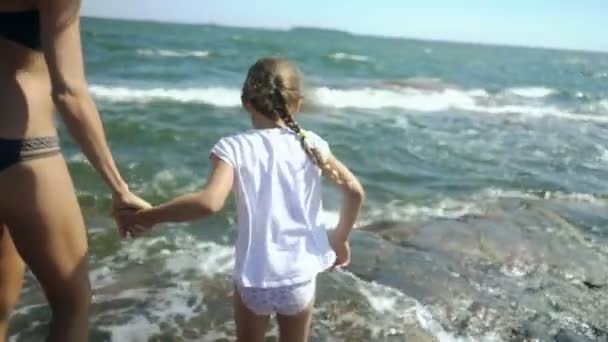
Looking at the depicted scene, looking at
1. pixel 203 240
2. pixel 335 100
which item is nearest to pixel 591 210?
pixel 203 240

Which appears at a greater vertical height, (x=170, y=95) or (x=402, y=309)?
(x=402, y=309)

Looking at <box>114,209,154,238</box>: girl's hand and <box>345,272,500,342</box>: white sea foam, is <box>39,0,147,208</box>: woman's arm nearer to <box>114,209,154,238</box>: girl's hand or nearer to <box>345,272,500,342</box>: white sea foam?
<box>114,209,154,238</box>: girl's hand

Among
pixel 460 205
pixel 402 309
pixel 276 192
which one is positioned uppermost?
pixel 276 192

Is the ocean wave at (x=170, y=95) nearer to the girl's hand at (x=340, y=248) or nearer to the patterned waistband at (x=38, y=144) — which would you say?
the girl's hand at (x=340, y=248)

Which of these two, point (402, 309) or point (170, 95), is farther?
point (170, 95)

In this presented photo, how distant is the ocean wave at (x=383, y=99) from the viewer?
17859 millimetres

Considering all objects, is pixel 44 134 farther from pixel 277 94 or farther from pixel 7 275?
pixel 277 94

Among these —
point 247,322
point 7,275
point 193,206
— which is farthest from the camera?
point 247,322

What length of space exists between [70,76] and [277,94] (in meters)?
0.82

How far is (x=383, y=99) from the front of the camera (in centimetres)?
2266

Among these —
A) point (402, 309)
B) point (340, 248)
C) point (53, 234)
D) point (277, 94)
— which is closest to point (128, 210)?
point (53, 234)

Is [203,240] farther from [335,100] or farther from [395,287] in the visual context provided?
[335,100]

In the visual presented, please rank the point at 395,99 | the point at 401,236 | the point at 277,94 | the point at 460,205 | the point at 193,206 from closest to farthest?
the point at 193,206 < the point at 277,94 < the point at 401,236 < the point at 460,205 < the point at 395,99

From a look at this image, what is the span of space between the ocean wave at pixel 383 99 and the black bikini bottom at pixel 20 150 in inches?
575
